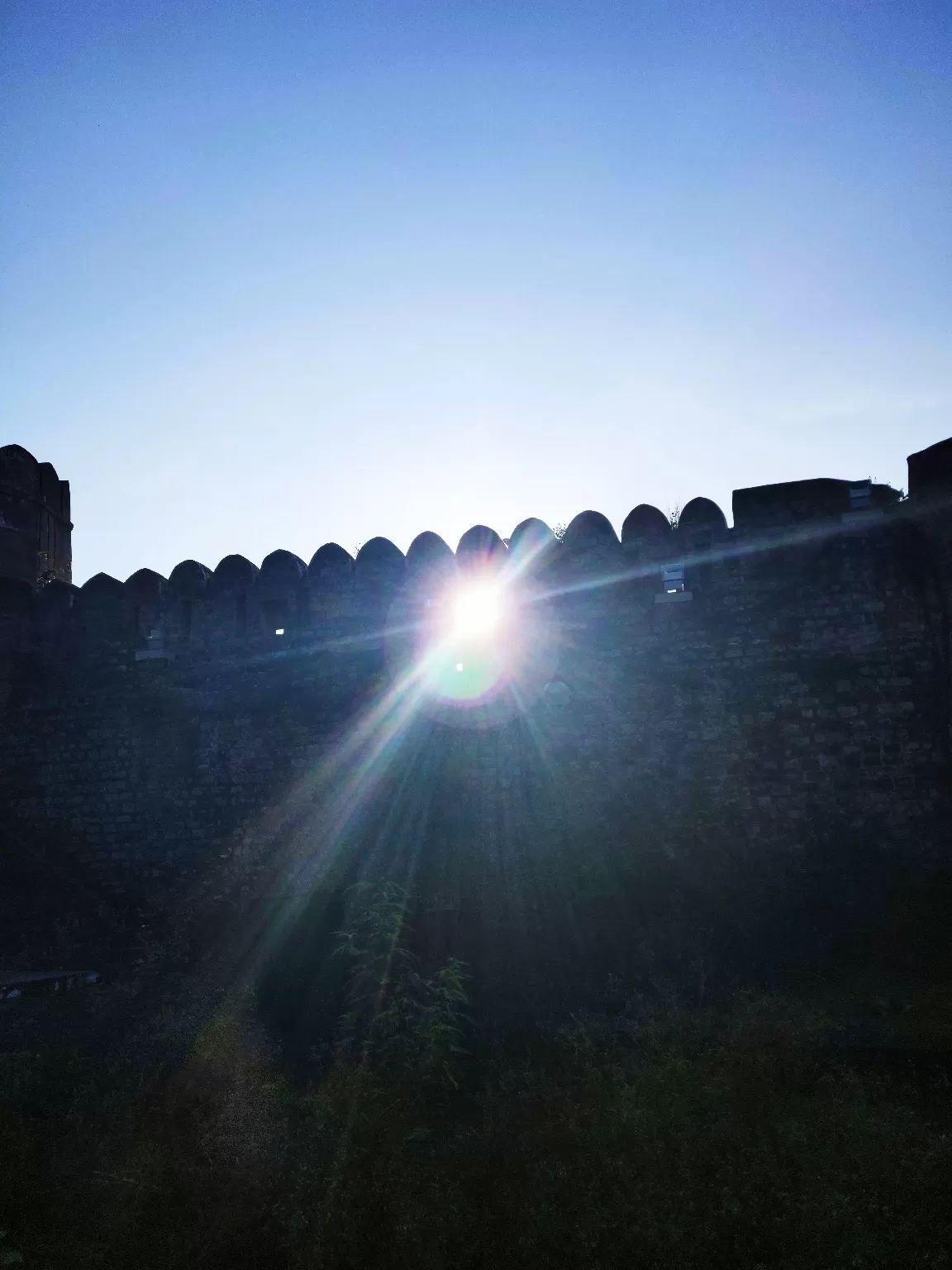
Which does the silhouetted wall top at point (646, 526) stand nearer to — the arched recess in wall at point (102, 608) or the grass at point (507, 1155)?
the grass at point (507, 1155)

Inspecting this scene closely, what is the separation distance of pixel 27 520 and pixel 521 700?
6715 mm

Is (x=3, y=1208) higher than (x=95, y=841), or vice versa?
(x=95, y=841)

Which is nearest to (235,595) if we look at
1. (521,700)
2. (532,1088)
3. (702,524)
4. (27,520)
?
(27,520)

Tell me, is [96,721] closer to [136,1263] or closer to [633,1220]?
[136,1263]

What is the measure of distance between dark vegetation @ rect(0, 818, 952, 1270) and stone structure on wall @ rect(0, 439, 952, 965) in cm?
75

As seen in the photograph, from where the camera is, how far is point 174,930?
10688 mm

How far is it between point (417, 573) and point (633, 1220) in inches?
276

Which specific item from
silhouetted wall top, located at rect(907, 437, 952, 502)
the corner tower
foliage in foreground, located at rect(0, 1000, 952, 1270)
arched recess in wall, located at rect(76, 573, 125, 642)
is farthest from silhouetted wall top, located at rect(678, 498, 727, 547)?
the corner tower

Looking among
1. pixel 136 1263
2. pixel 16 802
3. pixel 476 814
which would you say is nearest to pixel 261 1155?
pixel 136 1263

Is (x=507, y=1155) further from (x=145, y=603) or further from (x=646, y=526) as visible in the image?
(x=145, y=603)

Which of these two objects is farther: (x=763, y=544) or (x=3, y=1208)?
(x=763, y=544)

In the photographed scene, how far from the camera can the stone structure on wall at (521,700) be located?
966 cm

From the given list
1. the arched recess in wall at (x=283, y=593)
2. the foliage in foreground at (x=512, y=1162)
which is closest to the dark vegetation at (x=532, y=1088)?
the foliage in foreground at (x=512, y=1162)

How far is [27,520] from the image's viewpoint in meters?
12.8
